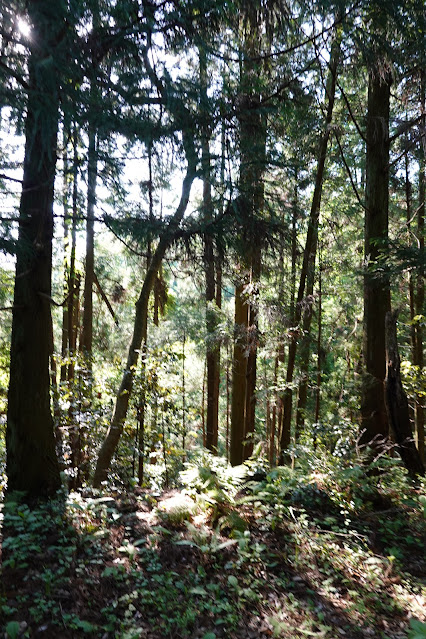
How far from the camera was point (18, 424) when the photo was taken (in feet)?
15.4

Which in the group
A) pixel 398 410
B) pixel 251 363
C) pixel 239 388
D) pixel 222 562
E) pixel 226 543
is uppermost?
pixel 251 363

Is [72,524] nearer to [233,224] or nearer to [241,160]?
[233,224]

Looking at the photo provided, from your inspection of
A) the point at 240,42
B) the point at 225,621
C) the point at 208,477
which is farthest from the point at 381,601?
the point at 240,42

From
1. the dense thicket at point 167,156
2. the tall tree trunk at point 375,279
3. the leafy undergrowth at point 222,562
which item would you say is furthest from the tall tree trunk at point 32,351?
the tall tree trunk at point 375,279

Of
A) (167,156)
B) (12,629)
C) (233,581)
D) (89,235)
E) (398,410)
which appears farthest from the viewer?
(89,235)

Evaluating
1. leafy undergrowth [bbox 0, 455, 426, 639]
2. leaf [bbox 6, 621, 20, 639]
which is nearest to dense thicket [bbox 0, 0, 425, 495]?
leafy undergrowth [bbox 0, 455, 426, 639]

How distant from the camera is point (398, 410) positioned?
5738 millimetres

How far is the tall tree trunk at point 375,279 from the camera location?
21.5 ft

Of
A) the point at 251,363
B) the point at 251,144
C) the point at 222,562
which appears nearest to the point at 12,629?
the point at 222,562

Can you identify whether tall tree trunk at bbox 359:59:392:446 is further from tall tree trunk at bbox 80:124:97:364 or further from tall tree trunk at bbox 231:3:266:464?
tall tree trunk at bbox 80:124:97:364

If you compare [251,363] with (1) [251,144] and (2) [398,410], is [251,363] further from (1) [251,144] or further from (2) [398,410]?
(1) [251,144]

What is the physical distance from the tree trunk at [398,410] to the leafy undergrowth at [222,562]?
2.08 feet

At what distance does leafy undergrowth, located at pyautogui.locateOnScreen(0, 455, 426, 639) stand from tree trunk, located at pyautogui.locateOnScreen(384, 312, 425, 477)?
0.64 m

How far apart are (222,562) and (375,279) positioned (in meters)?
4.77
